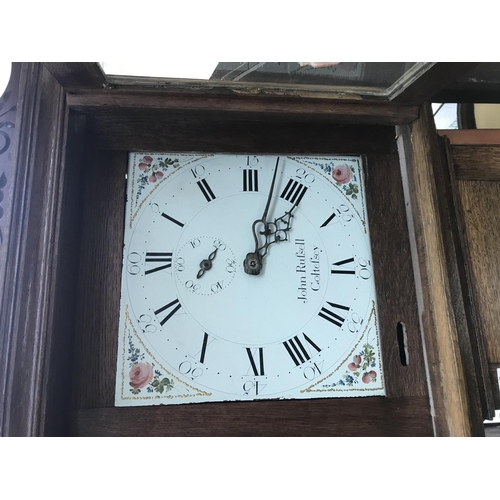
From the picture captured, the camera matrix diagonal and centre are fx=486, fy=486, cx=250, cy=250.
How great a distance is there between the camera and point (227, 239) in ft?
2.89

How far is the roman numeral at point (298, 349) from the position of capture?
833 mm

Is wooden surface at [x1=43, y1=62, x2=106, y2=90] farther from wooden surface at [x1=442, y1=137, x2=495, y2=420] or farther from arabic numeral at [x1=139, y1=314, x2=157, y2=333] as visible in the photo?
wooden surface at [x1=442, y1=137, x2=495, y2=420]

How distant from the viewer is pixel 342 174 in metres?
0.95

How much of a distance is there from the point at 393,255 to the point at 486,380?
0.86 ft

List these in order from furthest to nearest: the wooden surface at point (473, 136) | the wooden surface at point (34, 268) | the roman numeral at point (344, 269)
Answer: the wooden surface at point (473, 136) → the roman numeral at point (344, 269) → the wooden surface at point (34, 268)

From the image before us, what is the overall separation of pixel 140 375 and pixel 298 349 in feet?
0.88

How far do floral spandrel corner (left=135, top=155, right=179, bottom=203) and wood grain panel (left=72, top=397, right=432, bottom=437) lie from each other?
0.39m

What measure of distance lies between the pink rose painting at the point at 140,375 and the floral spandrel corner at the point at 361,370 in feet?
1.04

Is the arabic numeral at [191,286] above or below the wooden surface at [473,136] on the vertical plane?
below

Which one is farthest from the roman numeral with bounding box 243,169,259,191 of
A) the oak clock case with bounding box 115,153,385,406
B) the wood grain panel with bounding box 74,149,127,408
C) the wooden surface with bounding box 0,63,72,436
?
the wooden surface with bounding box 0,63,72,436

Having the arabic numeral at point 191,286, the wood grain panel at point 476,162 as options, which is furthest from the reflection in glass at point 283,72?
the arabic numeral at point 191,286

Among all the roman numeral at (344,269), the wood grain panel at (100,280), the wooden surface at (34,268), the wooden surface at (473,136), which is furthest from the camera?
the wooden surface at (473,136)

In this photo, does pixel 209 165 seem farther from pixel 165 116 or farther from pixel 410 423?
pixel 410 423

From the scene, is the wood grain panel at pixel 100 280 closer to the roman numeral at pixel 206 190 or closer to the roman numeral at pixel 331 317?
the roman numeral at pixel 206 190
